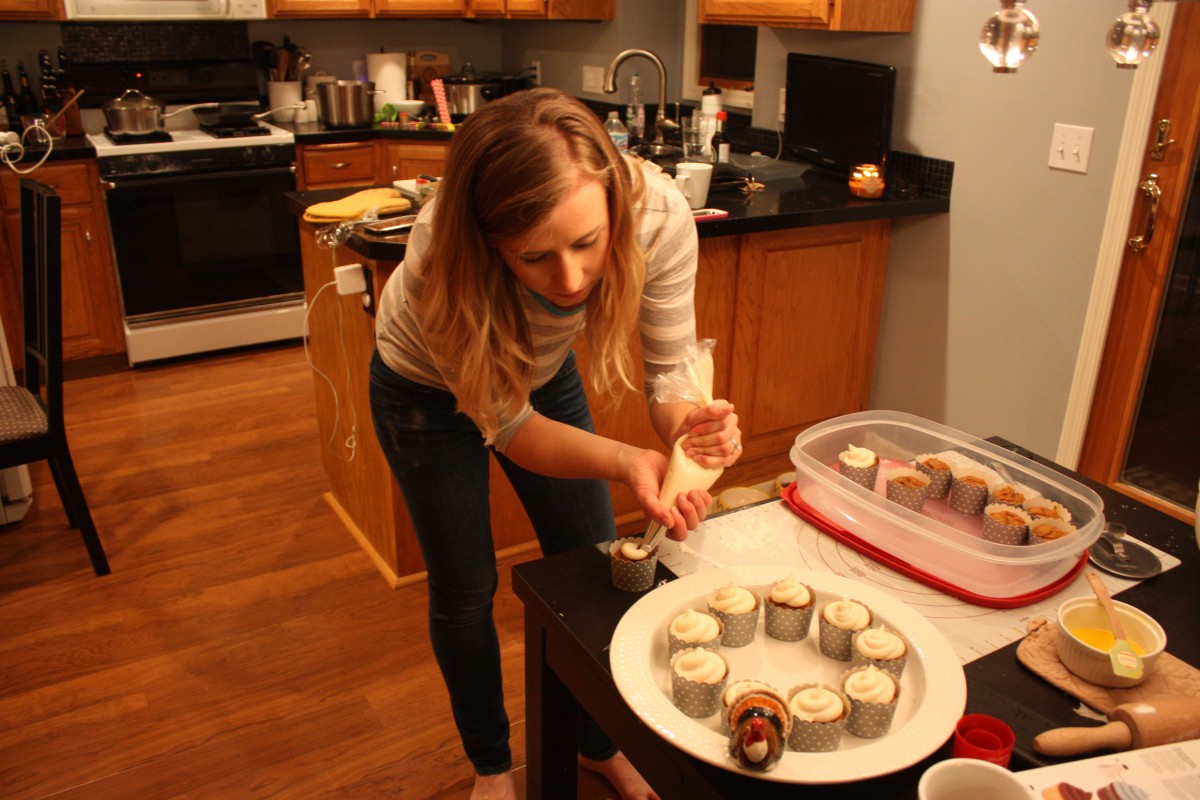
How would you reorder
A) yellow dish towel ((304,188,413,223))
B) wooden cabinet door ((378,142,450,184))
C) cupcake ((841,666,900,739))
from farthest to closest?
wooden cabinet door ((378,142,450,184))
yellow dish towel ((304,188,413,223))
cupcake ((841,666,900,739))

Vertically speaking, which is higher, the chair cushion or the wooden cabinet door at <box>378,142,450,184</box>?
the wooden cabinet door at <box>378,142,450,184</box>

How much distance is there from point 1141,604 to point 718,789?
635mm

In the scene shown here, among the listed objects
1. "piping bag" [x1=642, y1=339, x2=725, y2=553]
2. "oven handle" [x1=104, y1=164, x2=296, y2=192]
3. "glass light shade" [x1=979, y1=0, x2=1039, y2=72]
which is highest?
"glass light shade" [x1=979, y1=0, x2=1039, y2=72]

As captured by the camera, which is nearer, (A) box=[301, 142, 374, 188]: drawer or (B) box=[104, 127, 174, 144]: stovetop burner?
(B) box=[104, 127, 174, 144]: stovetop burner

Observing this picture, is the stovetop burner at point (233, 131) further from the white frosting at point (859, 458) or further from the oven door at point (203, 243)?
the white frosting at point (859, 458)

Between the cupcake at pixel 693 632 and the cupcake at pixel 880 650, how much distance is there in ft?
0.49

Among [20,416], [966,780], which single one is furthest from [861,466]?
[20,416]

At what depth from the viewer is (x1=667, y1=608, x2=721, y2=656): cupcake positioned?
105 cm

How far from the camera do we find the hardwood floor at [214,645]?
1.86 meters

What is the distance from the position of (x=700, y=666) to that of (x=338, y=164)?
11.6ft

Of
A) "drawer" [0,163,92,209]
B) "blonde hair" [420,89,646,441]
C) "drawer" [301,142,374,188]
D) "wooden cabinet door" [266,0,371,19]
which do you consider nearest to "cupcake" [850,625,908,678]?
"blonde hair" [420,89,646,441]

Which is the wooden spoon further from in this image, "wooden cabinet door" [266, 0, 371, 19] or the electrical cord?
"wooden cabinet door" [266, 0, 371, 19]

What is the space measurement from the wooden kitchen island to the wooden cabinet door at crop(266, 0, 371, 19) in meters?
1.78

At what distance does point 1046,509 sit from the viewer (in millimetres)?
1284
